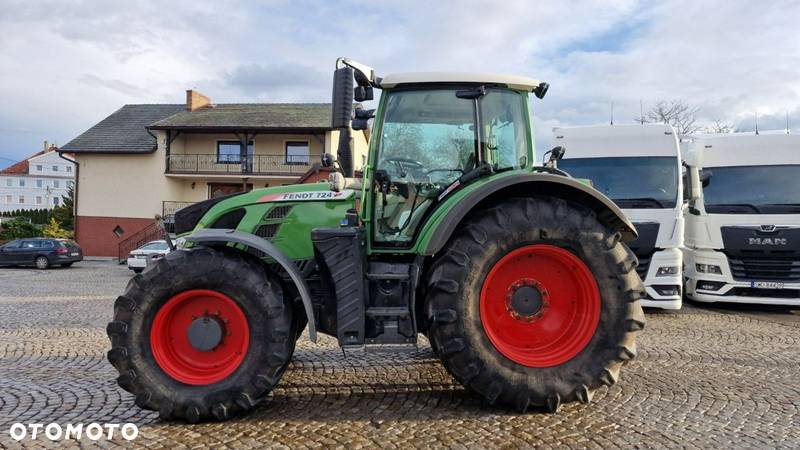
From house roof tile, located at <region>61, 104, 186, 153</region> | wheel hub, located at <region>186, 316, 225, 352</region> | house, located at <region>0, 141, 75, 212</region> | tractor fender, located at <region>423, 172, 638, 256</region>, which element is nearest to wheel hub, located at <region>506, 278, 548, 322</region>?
tractor fender, located at <region>423, 172, 638, 256</region>

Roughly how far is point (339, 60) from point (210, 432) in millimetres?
2555

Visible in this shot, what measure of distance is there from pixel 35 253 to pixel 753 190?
23.5 m

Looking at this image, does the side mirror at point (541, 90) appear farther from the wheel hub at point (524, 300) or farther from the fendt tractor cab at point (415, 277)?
the wheel hub at point (524, 300)

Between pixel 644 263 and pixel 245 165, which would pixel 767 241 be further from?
pixel 245 165

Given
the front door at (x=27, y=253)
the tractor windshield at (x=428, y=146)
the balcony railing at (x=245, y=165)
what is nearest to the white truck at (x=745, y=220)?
the tractor windshield at (x=428, y=146)

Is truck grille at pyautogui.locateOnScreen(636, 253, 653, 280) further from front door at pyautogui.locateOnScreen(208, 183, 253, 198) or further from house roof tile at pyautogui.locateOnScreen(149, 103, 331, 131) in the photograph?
front door at pyautogui.locateOnScreen(208, 183, 253, 198)

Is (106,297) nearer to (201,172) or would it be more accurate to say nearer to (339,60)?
(339,60)

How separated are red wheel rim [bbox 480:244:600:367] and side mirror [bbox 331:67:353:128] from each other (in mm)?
1471

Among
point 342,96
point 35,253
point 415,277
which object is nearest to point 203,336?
point 415,277

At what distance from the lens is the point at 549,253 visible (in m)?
3.76

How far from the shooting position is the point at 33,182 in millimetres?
83312

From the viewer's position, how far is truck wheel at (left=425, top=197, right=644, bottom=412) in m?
3.56

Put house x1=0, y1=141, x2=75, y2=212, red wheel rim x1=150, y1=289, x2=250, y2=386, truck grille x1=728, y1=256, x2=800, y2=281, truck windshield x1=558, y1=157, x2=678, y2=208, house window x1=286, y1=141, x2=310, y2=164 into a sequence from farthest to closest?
house x1=0, y1=141, x2=75, y2=212
house window x1=286, y1=141, x2=310, y2=164
truck grille x1=728, y1=256, x2=800, y2=281
truck windshield x1=558, y1=157, x2=678, y2=208
red wheel rim x1=150, y1=289, x2=250, y2=386

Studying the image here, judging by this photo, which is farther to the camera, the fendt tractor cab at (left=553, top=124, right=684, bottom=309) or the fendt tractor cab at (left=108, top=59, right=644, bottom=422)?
the fendt tractor cab at (left=553, top=124, right=684, bottom=309)
